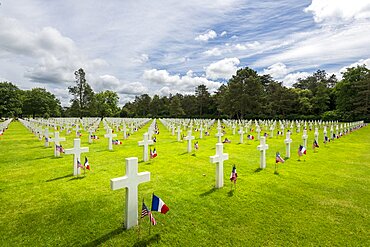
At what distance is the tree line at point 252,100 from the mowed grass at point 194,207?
4473cm

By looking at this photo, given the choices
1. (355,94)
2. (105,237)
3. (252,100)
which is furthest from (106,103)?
(105,237)

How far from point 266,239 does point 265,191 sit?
91.2 inches

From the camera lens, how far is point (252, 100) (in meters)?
51.3

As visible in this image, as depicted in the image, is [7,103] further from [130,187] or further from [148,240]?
[148,240]

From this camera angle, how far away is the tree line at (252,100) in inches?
1847

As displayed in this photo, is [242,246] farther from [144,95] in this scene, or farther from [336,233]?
[144,95]

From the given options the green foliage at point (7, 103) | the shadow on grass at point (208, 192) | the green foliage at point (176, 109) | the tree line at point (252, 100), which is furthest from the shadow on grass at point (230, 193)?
the green foliage at point (176, 109)

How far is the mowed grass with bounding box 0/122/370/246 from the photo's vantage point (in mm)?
3803

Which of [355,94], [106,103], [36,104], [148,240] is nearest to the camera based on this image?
[148,240]

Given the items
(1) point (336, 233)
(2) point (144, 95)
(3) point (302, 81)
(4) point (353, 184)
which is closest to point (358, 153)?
(4) point (353, 184)

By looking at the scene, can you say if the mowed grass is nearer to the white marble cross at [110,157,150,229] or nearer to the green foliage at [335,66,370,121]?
the white marble cross at [110,157,150,229]

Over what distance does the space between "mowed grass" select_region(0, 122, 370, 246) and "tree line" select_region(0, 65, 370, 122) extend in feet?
147

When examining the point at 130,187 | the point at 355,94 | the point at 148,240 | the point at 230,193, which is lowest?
the point at 148,240

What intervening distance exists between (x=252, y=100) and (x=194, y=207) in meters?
49.1
